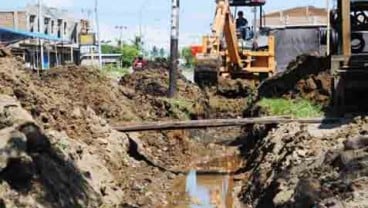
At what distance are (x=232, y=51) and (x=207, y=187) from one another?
39.1ft

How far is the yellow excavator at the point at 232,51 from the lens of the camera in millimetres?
27125

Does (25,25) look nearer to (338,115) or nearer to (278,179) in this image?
(338,115)

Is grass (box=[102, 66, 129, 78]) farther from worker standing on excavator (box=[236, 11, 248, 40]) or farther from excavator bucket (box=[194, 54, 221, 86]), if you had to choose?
worker standing on excavator (box=[236, 11, 248, 40])

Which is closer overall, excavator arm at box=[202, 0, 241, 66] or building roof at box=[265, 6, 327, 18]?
excavator arm at box=[202, 0, 241, 66]

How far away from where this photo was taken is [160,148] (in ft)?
69.7

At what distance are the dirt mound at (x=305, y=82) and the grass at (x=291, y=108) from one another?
370mm

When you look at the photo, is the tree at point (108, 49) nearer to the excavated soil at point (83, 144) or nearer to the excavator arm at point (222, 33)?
the excavator arm at point (222, 33)

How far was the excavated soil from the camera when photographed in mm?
10648

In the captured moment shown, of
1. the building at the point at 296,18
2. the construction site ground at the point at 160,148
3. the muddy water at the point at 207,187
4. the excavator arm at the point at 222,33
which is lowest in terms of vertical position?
the muddy water at the point at 207,187

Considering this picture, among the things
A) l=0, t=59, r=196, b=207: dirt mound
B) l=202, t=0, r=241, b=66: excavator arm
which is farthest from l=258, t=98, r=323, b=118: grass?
l=202, t=0, r=241, b=66: excavator arm

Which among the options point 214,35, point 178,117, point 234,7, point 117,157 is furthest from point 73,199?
point 234,7

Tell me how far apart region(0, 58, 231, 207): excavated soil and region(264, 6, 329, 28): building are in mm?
32245

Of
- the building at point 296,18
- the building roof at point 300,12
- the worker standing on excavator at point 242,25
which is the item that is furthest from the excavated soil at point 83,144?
the building roof at point 300,12

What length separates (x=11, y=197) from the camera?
382 inches
